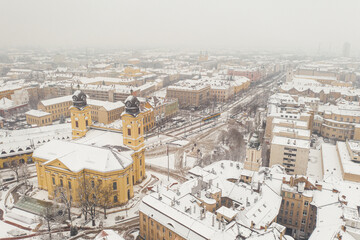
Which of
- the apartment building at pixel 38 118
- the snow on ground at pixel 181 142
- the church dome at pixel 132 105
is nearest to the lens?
the church dome at pixel 132 105

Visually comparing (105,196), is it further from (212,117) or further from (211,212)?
(212,117)

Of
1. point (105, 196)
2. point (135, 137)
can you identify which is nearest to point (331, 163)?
point (135, 137)

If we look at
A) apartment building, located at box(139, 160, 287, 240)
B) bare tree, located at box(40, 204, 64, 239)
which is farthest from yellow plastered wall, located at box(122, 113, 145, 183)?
bare tree, located at box(40, 204, 64, 239)

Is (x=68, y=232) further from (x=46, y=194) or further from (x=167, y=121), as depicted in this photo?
(x=167, y=121)

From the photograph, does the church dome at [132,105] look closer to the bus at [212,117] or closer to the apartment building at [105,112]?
the apartment building at [105,112]

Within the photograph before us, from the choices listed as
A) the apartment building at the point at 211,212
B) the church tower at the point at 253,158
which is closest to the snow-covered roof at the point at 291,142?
the church tower at the point at 253,158

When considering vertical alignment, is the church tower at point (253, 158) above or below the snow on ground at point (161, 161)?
above

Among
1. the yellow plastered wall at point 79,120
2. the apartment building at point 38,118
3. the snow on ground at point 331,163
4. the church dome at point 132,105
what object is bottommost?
the snow on ground at point 331,163
